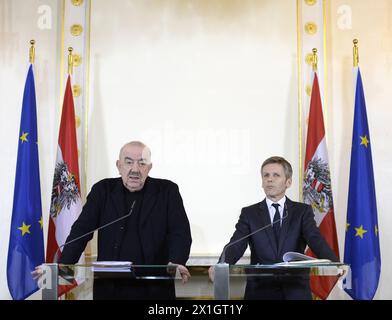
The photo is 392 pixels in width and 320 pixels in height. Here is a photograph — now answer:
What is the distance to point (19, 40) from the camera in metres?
6.14

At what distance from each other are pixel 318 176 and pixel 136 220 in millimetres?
1857

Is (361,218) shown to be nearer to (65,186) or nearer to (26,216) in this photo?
(65,186)

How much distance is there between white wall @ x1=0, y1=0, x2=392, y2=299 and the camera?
604 centimetres

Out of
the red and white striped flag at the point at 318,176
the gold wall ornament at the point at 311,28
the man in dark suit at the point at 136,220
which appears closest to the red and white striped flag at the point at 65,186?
the man in dark suit at the point at 136,220

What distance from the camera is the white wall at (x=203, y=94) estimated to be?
6035 mm

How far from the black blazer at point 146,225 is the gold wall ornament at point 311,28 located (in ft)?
7.65

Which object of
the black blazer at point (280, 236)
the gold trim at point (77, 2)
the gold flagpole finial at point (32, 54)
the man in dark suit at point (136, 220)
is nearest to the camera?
the black blazer at point (280, 236)

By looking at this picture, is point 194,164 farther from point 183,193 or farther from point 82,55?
point 82,55

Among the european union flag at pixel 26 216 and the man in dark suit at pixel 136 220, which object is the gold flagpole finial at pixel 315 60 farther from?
the european union flag at pixel 26 216

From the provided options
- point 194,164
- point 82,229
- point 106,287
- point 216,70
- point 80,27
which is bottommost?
point 106,287

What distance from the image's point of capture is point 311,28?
617 centimetres

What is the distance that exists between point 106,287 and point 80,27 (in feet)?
10.3

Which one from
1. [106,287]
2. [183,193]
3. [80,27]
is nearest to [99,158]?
[183,193]

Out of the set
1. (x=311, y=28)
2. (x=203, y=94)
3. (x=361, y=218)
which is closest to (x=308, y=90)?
(x=311, y=28)
